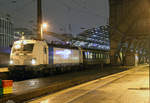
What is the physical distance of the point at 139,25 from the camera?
3556cm

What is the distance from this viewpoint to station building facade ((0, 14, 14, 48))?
97.2 m

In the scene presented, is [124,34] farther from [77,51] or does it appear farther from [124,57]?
[77,51]

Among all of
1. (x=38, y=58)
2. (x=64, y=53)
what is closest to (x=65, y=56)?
(x=64, y=53)

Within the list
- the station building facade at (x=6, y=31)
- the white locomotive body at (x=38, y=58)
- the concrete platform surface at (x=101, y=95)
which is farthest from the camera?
the station building facade at (x=6, y=31)

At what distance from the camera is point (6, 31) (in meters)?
105

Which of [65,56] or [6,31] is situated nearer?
[65,56]

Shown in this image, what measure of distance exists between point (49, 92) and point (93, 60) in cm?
2255

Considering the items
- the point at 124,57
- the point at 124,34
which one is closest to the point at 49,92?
the point at 124,34

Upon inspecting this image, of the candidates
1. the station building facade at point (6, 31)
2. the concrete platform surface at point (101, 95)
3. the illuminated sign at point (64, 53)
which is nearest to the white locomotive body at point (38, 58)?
the illuminated sign at point (64, 53)

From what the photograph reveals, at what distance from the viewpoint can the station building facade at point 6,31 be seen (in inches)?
3828

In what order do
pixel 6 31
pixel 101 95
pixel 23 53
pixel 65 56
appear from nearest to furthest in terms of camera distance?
pixel 101 95 < pixel 23 53 < pixel 65 56 < pixel 6 31

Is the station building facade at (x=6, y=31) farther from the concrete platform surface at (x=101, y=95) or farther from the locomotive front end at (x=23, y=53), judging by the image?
the concrete platform surface at (x=101, y=95)

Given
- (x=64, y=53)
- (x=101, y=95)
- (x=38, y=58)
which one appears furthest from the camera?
(x=64, y=53)

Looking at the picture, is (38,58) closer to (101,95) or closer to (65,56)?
(65,56)
